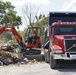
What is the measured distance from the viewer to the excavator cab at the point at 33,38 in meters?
23.8

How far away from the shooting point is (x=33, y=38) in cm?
2397

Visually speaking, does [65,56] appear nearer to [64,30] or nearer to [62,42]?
[62,42]

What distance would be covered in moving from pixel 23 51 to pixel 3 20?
3910 cm

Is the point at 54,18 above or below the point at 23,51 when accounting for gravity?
above

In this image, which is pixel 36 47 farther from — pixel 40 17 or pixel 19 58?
pixel 40 17

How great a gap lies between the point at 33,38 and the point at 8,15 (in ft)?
129

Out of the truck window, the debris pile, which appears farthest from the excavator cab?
the truck window

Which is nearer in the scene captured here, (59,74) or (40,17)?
(59,74)

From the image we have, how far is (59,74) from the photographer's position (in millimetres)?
14883

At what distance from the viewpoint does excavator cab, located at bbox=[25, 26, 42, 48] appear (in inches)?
936

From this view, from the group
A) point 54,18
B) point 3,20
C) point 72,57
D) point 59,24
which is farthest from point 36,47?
point 3,20

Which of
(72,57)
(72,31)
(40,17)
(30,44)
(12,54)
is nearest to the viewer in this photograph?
(72,57)

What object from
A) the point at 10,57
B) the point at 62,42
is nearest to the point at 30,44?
the point at 10,57

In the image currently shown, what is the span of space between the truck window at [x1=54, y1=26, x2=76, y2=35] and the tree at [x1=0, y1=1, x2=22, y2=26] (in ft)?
141
